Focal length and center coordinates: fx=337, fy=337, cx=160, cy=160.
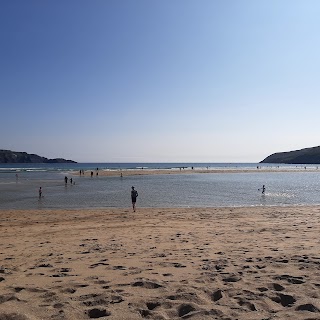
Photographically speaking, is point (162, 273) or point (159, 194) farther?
point (159, 194)

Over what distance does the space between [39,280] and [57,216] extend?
13717 mm

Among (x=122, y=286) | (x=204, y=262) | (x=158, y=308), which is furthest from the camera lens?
(x=204, y=262)

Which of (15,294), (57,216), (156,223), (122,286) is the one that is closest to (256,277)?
(122,286)

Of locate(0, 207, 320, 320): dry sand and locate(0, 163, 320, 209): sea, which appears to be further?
locate(0, 163, 320, 209): sea

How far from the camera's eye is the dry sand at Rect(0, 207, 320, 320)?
5.38 m

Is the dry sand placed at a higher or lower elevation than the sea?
higher

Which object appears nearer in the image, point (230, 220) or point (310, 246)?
point (310, 246)

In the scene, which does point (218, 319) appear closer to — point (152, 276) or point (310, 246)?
point (152, 276)

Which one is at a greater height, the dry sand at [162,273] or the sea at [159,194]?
the dry sand at [162,273]

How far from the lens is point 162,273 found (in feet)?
24.5

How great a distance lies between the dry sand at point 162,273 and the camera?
17.7ft

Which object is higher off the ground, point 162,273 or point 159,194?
point 162,273

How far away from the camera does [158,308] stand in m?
5.46

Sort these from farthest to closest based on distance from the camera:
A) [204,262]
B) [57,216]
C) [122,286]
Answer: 1. [57,216]
2. [204,262]
3. [122,286]
